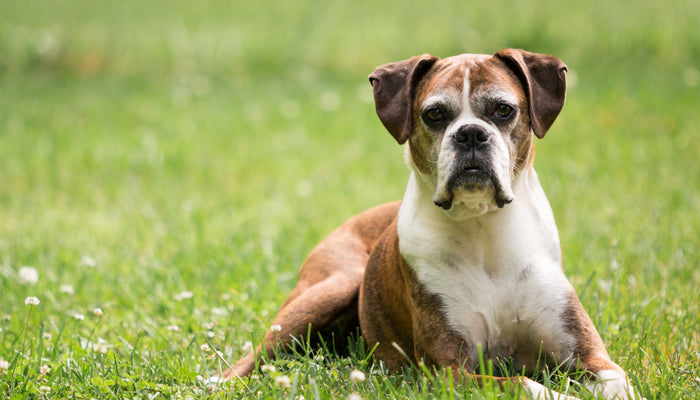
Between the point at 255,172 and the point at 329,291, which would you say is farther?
the point at 255,172

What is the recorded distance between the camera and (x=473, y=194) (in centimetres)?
298

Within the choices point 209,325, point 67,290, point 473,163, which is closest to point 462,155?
point 473,163

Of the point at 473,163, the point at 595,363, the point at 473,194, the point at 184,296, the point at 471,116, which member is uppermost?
the point at 471,116

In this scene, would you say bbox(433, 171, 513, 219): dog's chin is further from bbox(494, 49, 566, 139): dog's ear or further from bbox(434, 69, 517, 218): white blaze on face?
bbox(494, 49, 566, 139): dog's ear

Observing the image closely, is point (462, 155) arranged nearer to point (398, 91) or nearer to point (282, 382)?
point (398, 91)

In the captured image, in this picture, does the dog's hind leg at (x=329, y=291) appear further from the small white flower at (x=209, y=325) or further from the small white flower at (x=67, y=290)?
the small white flower at (x=67, y=290)

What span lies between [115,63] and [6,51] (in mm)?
1678

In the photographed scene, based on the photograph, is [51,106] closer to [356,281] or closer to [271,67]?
[271,67]

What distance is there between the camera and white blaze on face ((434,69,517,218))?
9.66ft

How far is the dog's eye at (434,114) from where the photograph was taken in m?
3.06

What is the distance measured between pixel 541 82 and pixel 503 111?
26 centimetres

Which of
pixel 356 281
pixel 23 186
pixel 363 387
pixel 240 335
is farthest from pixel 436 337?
pixel 23 186

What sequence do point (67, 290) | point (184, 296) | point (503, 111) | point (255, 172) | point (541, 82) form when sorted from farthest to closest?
1. point (255, 172)
2. point (67, 290)
3. point (184, 296)
4. point (541, 82)
5. point (503, 111)

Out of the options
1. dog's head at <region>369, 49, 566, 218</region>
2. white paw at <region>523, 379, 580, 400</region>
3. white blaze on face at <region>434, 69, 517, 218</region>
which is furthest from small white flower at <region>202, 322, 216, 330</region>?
white paw at <region>523, 379, 580, 400</region>
